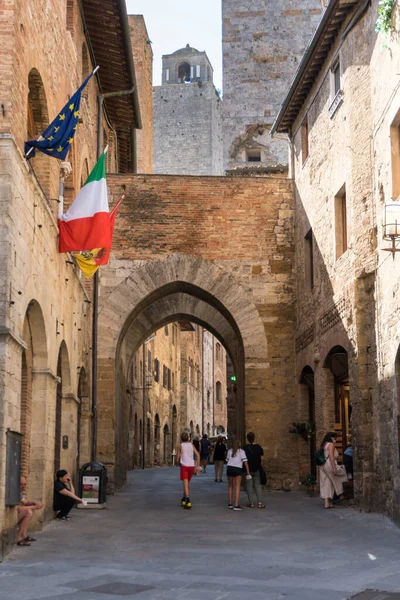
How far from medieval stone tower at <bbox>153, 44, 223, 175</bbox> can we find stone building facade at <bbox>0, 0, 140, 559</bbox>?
35.1m

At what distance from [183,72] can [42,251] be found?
6151cm

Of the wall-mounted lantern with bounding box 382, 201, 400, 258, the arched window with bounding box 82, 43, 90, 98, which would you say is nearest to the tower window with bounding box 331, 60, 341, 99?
the arched window with bounding box 82, 43, 90, 98

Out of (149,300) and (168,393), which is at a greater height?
(149,300)

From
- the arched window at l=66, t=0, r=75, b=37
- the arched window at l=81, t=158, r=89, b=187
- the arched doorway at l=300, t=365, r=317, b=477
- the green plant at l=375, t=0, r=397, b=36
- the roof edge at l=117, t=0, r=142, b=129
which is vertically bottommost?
the arched doorway at l=300, t=365, r=317, b=477

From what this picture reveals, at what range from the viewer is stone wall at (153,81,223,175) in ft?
177

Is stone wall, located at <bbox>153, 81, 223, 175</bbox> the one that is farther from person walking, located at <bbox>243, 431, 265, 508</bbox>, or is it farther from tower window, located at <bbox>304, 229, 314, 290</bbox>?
person walking, located at <bbox>243, 431, 265, 508</bbox>

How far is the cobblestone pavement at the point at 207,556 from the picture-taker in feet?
23.5

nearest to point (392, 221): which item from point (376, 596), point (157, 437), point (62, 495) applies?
point (376, 596)

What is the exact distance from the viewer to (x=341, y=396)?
16.5 metres

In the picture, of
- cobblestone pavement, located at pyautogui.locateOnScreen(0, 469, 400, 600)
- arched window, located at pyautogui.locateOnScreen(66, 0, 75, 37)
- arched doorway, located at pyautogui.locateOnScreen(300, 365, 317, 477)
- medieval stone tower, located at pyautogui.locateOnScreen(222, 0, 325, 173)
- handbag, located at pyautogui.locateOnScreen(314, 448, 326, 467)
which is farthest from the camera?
medieval stone tower, located at pyautogui.locateOnScreen(222, 0, 325, 173)

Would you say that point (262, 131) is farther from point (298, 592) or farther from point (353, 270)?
point (298, 592)

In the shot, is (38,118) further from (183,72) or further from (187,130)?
(183,72)

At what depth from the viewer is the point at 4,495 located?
9062 mm

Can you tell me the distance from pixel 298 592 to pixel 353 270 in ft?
25.7
